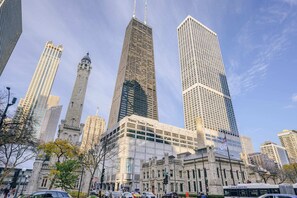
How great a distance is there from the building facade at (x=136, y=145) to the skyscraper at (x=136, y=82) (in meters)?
33.6

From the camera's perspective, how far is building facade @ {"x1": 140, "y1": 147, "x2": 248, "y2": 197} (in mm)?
42844

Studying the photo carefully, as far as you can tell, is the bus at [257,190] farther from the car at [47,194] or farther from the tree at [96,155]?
the car at [47,194]


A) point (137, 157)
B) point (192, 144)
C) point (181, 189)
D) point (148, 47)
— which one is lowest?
point (181, 189)

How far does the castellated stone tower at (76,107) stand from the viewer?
2222 inches

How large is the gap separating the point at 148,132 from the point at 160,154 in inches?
544

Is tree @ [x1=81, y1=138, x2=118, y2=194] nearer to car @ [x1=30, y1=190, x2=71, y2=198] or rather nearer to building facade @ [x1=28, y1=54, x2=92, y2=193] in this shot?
building facade @ [x1=28, y1=54, x2=92, y2=193]

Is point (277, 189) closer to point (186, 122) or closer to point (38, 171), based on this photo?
point (38, 171)

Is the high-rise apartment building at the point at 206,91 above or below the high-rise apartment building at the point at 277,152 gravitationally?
above

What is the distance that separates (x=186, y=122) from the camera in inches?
6422

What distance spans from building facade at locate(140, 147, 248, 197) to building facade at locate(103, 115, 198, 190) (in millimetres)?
23534

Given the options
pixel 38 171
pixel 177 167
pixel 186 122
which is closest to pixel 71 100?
pixel 38 171

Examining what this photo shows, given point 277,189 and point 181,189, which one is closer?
point 277,189

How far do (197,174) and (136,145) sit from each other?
1871 inches

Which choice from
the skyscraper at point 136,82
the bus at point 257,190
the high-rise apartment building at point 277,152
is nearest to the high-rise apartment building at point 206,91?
the skyscraper at point 136,82
